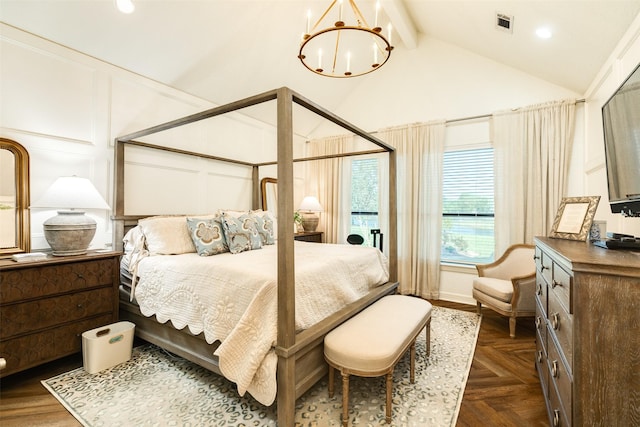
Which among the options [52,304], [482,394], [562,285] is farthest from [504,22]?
[52,304]

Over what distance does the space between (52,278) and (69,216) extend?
48 centimetres

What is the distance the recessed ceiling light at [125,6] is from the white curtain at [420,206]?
324 cm

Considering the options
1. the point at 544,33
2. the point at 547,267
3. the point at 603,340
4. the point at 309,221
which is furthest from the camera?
the point at 309,221

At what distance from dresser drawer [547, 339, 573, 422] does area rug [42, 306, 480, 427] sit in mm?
582

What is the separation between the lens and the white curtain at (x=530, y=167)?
10.2 feet

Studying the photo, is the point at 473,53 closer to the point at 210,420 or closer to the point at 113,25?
the point at 113,25

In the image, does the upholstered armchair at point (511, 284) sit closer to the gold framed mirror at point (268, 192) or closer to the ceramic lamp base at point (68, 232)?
the gold framed mirror at point (268, 192)

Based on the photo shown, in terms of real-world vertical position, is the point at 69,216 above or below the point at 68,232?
above

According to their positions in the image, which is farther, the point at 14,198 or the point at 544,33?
the point at 544,33

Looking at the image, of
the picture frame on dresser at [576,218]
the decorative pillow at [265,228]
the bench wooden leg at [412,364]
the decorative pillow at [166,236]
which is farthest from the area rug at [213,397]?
the decorative pillow at [265,228]

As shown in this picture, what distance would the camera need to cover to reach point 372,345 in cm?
159

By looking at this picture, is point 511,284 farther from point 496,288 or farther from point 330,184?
point 330,184

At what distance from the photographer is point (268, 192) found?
4.29m

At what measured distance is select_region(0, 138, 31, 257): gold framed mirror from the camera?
2123mm
